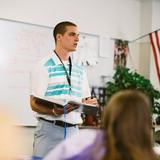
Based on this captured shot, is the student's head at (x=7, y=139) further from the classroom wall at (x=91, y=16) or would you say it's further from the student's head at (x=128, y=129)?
the classroom wall at (x=91, y=16)

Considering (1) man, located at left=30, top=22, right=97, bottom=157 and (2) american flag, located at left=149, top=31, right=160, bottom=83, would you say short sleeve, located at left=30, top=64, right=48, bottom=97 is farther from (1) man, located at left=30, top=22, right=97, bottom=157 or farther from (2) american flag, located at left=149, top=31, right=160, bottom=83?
(2) american flag, located at left=149, top=31, right=160, bottom=83

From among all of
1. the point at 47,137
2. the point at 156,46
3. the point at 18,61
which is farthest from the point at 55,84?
the point at 156,46

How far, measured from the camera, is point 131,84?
505cm

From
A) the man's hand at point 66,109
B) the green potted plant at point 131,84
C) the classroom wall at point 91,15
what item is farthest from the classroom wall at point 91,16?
the man's hand at point 66,109

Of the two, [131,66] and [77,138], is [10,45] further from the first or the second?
[77,138]

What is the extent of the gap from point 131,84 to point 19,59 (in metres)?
1.52

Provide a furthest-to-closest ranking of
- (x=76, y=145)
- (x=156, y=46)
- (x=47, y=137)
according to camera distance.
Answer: (x=156, y=46)
(x=47, y=137)
(x=76, y=145)

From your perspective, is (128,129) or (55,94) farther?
(55,94)

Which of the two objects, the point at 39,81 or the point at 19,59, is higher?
the point at 19,59

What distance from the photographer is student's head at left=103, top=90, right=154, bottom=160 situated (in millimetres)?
1229

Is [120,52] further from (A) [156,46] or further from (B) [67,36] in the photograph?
(B) [67,36]

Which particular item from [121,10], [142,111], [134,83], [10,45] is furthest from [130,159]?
[121,10]

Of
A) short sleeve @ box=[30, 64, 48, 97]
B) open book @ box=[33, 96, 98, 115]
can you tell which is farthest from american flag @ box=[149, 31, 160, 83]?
open book @ box=[33, 96, 98, 115]

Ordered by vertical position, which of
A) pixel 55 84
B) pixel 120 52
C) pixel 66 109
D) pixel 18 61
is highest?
pixel 120 52
